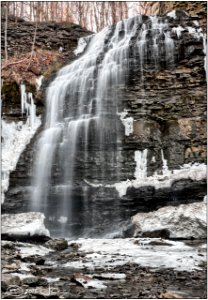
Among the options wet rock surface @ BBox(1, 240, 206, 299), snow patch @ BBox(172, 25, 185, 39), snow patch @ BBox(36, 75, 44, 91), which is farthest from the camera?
snow patch @ BBox(36, 75, 44, 91)

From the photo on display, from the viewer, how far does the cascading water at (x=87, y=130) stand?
33.6ft

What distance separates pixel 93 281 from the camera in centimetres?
513

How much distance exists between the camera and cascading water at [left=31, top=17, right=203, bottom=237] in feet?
33.6

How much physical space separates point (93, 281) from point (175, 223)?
4.14 meters

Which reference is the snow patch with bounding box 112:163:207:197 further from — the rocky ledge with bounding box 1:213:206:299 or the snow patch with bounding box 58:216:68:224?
the rocky ledge with bounding box 1:213:206:299

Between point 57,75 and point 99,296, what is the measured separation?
9.83 m

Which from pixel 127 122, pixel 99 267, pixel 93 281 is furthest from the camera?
pixel 127 122

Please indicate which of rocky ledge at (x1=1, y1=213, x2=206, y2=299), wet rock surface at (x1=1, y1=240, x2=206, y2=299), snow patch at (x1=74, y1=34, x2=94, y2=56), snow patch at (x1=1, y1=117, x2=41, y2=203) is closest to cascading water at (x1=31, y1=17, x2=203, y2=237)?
snow patch at (x1=1, y1=117, x2=41, y2=203)

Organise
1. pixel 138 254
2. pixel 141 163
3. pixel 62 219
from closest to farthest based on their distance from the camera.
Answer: pixel 138 254, pixel 62 219, pixel 141 163

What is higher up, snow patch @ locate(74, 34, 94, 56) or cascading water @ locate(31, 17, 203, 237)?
snow patch @ locate(74, 34, 94, 56)

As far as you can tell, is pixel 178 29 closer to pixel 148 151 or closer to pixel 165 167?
pixel 148 151

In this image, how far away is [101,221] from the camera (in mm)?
10164

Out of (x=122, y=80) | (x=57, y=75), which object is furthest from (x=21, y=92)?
(x=122, y=80)

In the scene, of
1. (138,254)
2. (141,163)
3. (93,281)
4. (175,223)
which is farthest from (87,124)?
(93,281)
